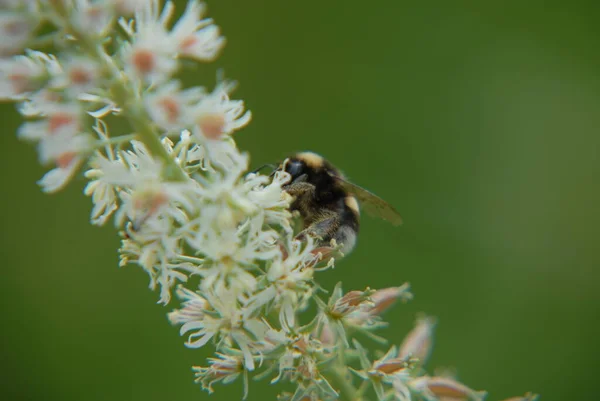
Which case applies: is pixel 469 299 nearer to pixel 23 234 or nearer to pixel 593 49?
pixel 593 49

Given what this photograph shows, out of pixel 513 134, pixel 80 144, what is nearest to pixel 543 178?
pixel 513 134

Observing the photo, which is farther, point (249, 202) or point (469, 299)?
point (469, 299)

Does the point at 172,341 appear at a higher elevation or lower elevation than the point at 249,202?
lower

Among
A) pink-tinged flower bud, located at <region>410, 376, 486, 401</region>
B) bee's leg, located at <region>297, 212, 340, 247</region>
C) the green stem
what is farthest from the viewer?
bee's leg, located at <region>297, 212, 340, 247</region>

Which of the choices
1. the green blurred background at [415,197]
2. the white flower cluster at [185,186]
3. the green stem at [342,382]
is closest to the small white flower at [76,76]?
the white flower cluster at [185,186]

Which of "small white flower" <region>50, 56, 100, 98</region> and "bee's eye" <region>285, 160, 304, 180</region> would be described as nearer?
"small white flower" <region>50, 56, 100, 98</region>

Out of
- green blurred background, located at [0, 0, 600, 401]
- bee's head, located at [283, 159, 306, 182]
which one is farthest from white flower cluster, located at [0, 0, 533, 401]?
green blurred background, located at [0, 0, 600, 401]

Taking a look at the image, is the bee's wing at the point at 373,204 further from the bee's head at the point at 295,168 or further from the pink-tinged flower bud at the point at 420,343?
the pink-tinged flower bud at the point at 420,343

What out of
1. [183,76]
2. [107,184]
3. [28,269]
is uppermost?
[107,184]

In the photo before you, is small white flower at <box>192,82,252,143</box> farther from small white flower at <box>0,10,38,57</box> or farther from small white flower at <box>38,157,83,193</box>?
small white flower at <box>0,10,38,57</box>
